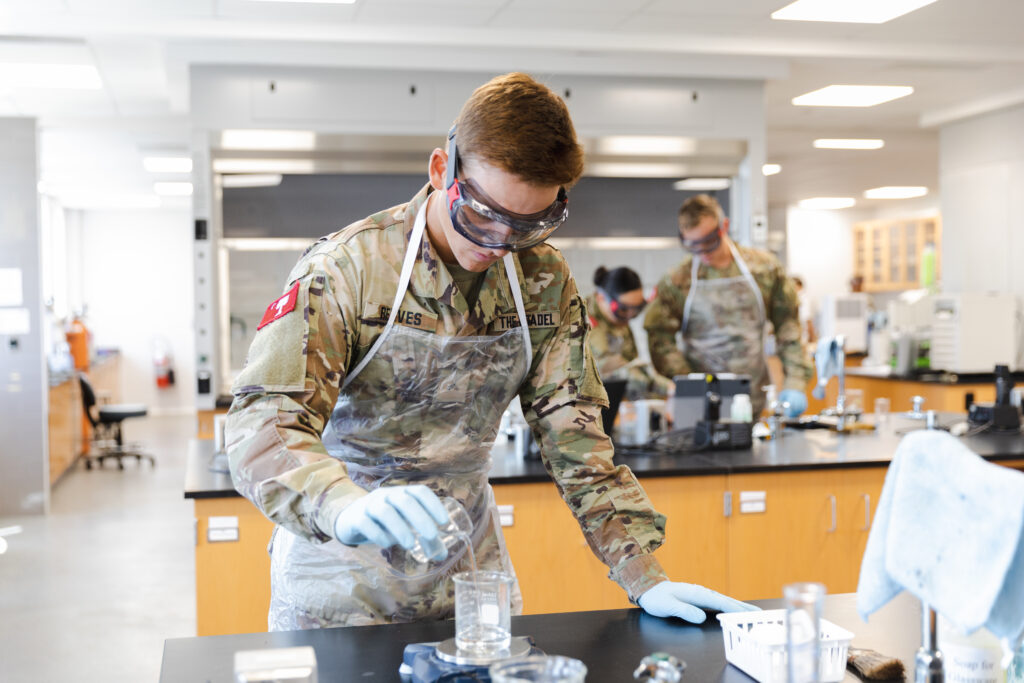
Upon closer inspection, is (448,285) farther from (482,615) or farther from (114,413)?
(114,413)

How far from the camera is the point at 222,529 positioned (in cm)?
301

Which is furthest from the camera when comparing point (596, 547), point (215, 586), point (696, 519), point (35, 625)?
point (35, 625)

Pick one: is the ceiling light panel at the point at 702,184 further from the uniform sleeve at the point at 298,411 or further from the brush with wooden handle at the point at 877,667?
the brush with wooden handle at the point at 877,667

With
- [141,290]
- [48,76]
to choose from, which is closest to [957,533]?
[48,76]

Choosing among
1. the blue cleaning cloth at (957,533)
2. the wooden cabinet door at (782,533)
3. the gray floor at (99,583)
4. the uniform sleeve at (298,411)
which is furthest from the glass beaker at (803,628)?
the gray floor at (99,583)

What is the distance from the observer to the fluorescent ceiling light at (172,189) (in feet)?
36.2

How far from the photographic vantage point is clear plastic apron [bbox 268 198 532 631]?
1.72 m

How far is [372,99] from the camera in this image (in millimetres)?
5910

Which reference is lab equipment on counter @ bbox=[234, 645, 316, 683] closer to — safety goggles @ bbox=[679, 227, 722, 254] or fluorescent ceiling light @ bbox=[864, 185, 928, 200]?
safety goggles @ bbox=[679, 227, 722, 254]


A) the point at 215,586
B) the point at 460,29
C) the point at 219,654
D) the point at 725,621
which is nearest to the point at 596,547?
the point at 725,621

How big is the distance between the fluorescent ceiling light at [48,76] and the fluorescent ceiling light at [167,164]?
270 cm

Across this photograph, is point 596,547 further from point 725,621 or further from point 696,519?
point 696,519

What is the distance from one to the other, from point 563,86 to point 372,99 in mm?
1230

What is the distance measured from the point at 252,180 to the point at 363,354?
4.56 metres
